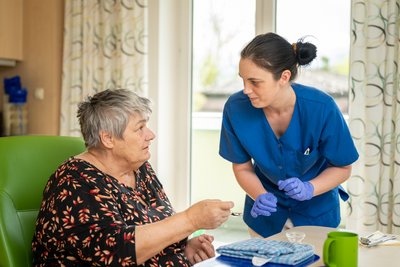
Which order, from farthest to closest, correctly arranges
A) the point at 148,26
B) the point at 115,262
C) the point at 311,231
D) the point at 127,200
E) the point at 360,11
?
the point at 148,26 → the point at 360,11 → the point at 311,231 → the point at 127,200 → the point at 115,262

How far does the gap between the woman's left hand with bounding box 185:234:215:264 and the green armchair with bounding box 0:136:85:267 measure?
0.49 m

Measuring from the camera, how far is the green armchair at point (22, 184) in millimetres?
1738

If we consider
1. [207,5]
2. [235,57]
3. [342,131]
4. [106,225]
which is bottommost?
[106,225]

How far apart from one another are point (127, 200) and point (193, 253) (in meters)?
0.30

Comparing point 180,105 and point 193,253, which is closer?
point 193,253

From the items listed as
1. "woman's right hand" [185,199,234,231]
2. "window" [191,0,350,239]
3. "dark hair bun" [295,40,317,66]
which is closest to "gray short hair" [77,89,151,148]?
"woman's right hand" [185,199,234,231]

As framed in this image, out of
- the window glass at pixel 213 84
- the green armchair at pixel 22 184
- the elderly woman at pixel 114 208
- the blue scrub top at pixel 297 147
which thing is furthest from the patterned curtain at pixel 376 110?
the green armchair at pixel 22 184

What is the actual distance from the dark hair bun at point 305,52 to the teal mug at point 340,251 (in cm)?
80

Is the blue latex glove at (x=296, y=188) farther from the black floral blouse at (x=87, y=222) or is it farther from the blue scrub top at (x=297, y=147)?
the black floral blouse at (x=87, y=222)

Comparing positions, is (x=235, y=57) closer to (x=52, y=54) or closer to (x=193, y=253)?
(x=52, y=54)

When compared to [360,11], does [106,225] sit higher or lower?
lower

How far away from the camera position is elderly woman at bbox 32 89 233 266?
62.4 inches

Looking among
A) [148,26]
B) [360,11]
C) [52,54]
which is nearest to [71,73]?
[52,54]

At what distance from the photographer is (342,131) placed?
2.09 metres
